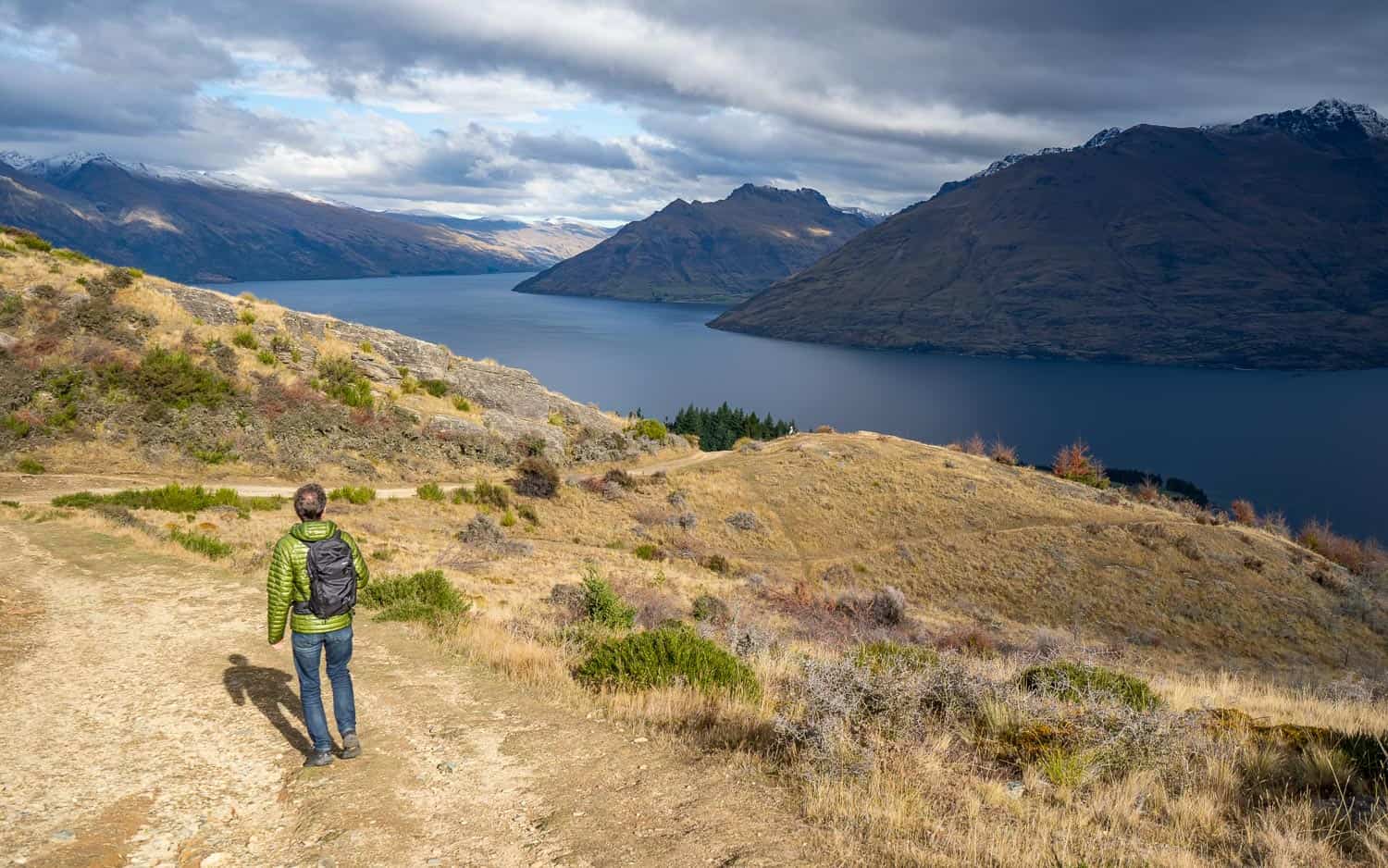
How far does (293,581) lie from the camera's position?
22.8 ft

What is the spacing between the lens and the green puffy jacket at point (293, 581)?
6855 mm

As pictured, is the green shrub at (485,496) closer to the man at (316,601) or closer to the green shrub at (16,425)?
the green shrub at (16,425)

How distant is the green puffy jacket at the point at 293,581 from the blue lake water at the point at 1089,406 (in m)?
111

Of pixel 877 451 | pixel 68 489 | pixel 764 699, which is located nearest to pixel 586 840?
pixel 764 699

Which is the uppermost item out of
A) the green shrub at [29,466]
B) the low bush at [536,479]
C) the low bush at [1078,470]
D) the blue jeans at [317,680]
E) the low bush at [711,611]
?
the blue jeans at [317,680]

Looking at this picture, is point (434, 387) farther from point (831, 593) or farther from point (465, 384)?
point (831, 593)

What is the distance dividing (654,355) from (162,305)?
152m

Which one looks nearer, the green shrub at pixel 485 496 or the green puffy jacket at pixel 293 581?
the green puffy jacket at pixel 293 581

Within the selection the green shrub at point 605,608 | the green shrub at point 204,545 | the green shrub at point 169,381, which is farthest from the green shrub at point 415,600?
the green shrub at point 169,381

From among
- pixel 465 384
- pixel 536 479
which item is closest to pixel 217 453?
pixel 536 479

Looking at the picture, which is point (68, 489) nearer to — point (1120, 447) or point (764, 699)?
point (764, 699)

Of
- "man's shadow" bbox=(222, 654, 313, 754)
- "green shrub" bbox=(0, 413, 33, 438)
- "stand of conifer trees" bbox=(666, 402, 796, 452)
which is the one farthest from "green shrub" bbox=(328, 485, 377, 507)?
"stand of conifer trees" bbox=(666, 402, 796, 452)

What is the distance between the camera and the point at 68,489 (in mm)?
25500

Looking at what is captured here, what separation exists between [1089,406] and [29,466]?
16200 centimetres
